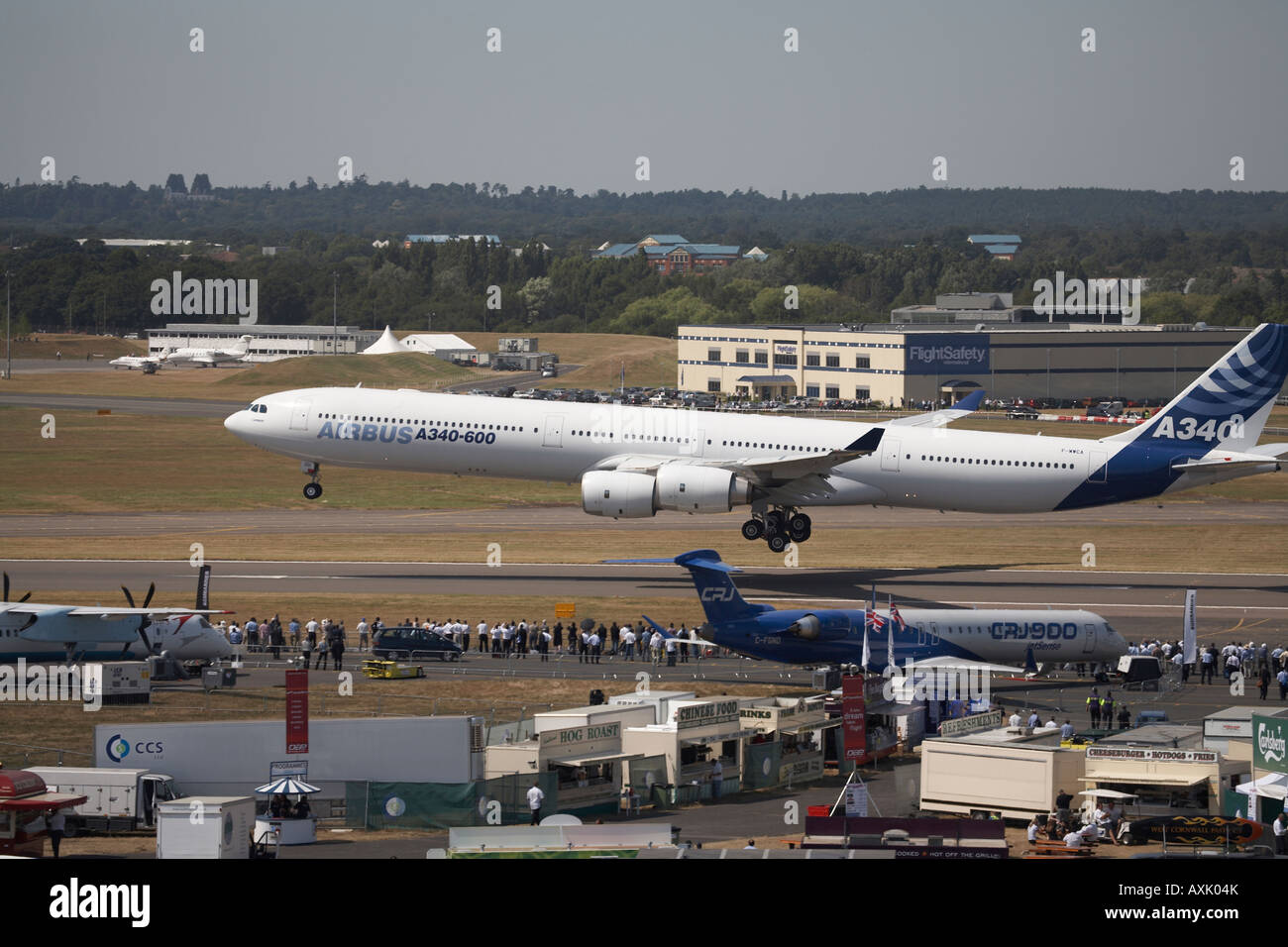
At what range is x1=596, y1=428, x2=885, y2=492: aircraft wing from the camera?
236 ft

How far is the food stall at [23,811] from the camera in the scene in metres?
35.0

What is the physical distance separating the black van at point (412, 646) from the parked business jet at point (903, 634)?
10403 mm

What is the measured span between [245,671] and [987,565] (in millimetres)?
42317

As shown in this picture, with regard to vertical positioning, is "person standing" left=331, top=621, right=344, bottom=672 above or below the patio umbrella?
above

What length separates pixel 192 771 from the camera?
4381cm

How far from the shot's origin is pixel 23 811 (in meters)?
35.5

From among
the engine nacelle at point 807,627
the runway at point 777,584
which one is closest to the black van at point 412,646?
the runway at point 777,584

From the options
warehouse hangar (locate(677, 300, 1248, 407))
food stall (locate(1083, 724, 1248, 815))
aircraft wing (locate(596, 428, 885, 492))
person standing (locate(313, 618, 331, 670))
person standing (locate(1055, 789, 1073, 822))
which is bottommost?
person standing (locate(1055, 789, 1073, 822))

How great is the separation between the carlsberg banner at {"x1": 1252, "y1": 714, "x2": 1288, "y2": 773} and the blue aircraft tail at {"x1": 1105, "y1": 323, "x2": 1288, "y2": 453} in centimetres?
3512

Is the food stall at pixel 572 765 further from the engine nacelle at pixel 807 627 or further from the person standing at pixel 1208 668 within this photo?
the person standing at pixel 1208 668

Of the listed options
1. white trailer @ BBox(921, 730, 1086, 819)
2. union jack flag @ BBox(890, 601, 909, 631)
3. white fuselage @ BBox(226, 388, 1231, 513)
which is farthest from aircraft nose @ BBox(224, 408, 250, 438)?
white trailer @ BBox(921, 730, 1086, 819)

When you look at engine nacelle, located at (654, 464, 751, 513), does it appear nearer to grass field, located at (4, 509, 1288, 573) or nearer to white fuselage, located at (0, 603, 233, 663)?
grass field, located at (4, 509, 1288, 573)

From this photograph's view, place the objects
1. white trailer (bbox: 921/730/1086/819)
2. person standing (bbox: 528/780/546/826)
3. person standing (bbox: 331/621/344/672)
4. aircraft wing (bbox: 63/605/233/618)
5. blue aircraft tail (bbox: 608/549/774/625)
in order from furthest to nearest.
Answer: person standing (bbox: 331/621/344/672), blue aircraft tail (bbox: 608/549/774/625), aircraft wing (bbox: 63/605/233/618), white trailer (bbox: 921/730/1086/819), person standing (bbox: 528/780/546/826)

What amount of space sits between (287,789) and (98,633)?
1974 centimetres
